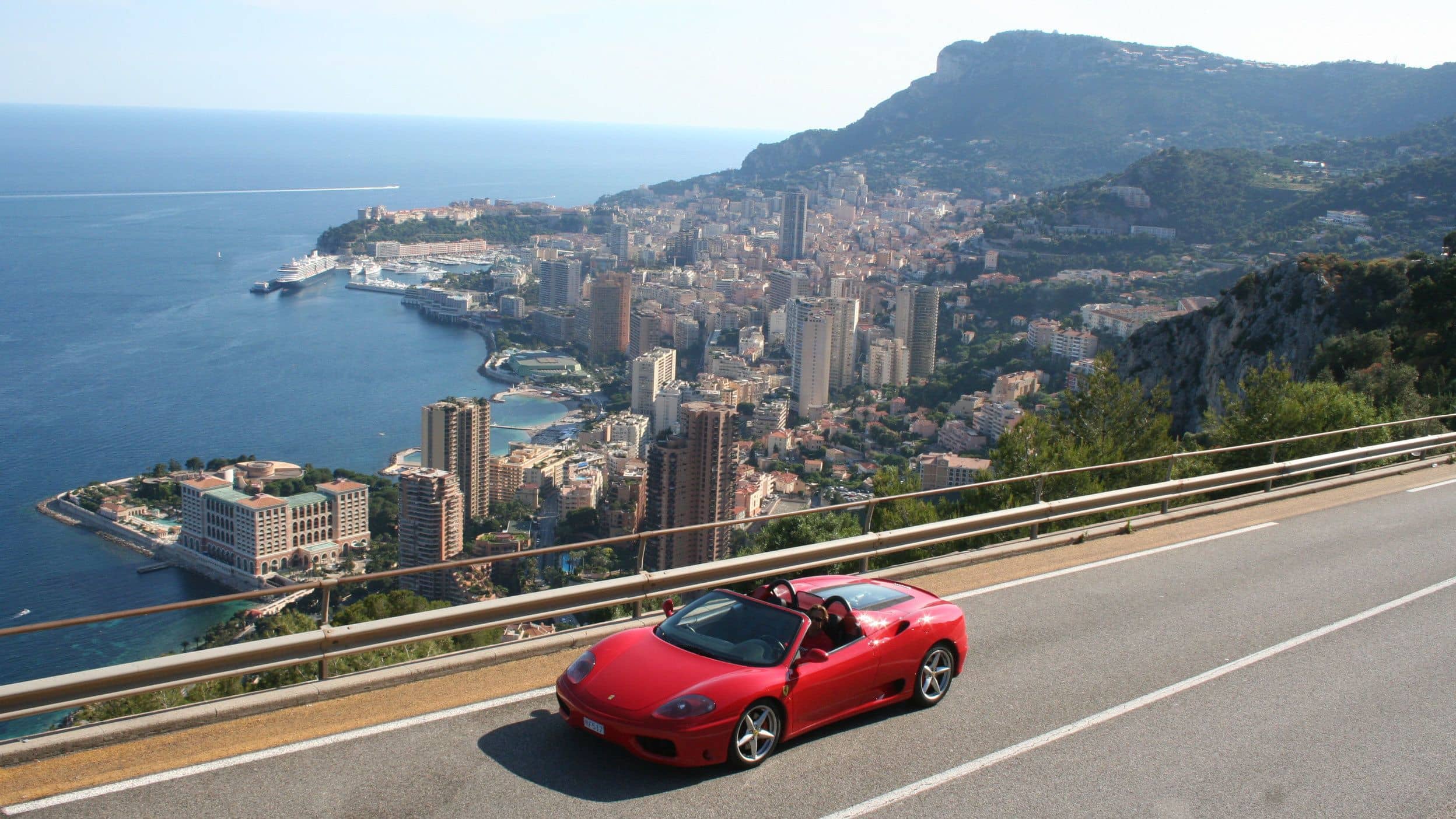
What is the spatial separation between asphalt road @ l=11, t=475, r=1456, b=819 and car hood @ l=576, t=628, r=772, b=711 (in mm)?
320

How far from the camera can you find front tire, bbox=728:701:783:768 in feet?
15.4

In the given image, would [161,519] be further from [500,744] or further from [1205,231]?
[1205,231]

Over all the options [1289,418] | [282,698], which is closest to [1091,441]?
[1289,418]

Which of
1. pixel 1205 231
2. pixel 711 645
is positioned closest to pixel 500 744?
pixel 711 645

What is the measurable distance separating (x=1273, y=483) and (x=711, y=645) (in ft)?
30.5

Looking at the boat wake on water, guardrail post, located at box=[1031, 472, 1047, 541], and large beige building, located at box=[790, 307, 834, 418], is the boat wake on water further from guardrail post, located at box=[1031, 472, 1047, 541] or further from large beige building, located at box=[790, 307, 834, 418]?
guardrail post, located at box=[1031, 472, 1047, 541]

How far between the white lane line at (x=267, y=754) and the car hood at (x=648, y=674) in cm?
66

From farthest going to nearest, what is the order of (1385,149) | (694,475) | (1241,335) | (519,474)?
(1385,149) → (519,474) → (694,475) → (1241,335)

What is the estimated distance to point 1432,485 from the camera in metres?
12.5

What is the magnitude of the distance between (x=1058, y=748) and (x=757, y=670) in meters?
1.56

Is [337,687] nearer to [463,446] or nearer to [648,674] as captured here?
[648,674]

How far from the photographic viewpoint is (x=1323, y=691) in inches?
240

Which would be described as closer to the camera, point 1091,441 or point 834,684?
point 834,684

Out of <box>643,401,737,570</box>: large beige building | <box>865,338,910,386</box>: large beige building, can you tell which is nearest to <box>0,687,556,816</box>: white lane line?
<box>643,401,737,570</box>: large beige building
